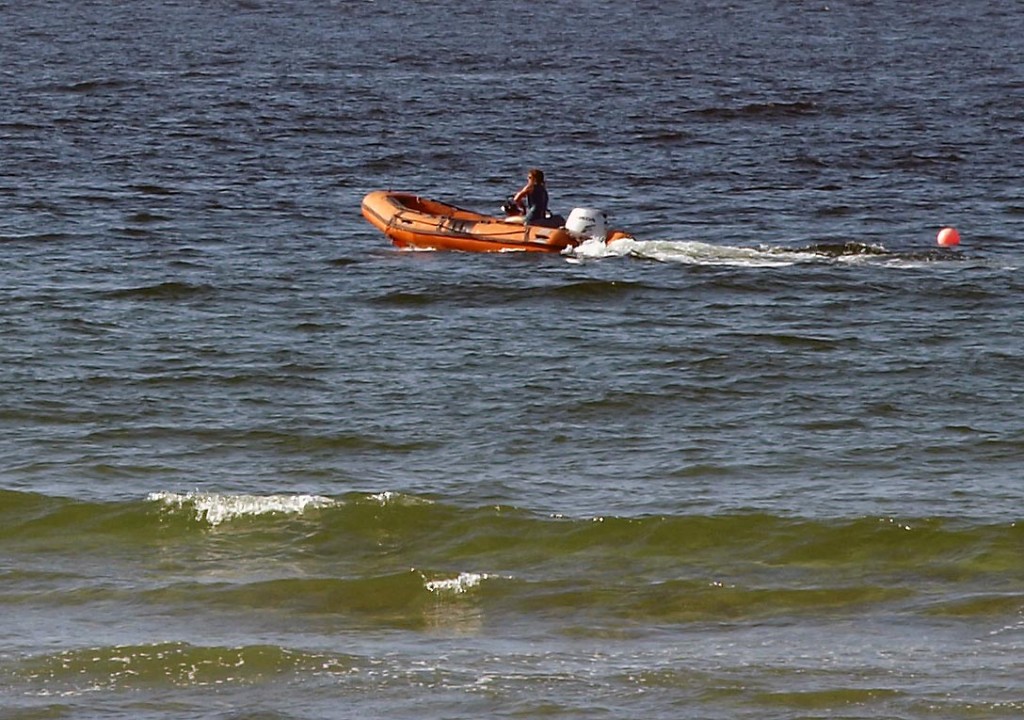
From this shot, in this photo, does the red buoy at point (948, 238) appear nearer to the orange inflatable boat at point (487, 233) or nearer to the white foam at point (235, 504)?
the orange inflatable boat at point (487, 233)

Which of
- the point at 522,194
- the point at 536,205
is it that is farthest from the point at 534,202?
the point at 522,194

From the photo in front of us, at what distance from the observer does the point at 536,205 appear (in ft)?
74.6

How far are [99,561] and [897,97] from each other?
27.3 metres

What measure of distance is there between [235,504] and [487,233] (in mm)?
9783

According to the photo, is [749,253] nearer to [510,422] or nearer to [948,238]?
[948,238]

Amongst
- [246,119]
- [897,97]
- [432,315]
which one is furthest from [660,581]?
[897,97]

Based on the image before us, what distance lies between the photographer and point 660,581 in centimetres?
1209

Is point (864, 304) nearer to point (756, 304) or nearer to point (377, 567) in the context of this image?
point (756, 304)

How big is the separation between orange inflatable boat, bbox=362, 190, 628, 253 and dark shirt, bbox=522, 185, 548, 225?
113 millimetres

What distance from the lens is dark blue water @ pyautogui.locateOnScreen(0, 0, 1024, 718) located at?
10.4 m

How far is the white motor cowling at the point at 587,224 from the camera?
2238 cm

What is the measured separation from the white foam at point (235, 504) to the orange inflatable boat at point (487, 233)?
30.8 feet

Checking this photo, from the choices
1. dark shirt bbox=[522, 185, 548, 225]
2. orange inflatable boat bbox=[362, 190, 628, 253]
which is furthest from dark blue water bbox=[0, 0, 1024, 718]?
dark shirt bbox=[522, 185, 548, 225]

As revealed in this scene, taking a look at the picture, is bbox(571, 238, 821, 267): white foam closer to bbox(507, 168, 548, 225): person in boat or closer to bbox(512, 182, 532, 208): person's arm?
bbox(507, 168, 548, 225): person in boat
